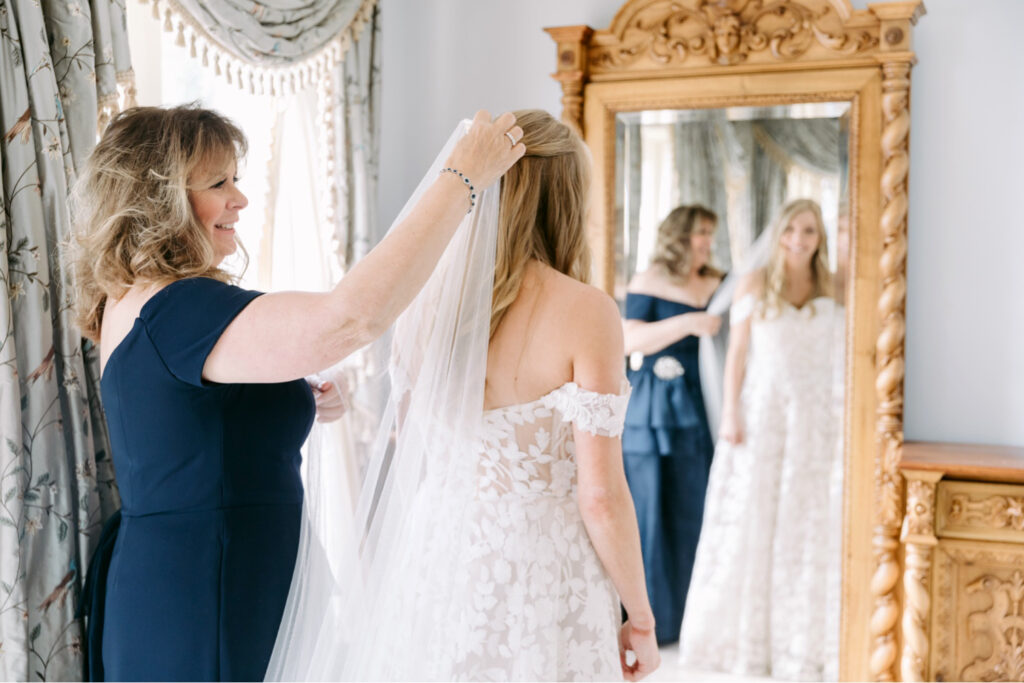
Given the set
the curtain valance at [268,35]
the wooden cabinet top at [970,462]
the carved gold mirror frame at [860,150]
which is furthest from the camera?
the carved gold mirror frame at [860,150]

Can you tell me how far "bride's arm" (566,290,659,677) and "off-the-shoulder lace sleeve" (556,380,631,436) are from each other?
0.03ft

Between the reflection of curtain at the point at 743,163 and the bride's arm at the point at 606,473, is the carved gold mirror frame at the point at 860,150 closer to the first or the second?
the reflection of curtain at the point at 743,163

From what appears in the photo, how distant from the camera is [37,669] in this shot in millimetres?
1486

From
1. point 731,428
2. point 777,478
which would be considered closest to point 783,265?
point 731,428

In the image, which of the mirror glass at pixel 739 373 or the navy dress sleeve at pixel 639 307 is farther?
the navy dress sleeve at pixel 639 307

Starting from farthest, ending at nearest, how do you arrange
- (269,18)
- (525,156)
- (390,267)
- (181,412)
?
1. (269,18)
2. (525,156)
3. (181,412)
4. (390,267)

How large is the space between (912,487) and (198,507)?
1.73 meters

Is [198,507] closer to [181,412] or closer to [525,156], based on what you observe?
[181,412]

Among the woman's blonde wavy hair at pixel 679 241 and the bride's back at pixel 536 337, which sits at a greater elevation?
the woman's blonde wavy hair at pixel 679 241

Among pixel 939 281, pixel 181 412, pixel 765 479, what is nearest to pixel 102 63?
pixel 181 412

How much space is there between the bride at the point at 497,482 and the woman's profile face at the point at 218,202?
312mm

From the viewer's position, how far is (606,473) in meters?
1.41

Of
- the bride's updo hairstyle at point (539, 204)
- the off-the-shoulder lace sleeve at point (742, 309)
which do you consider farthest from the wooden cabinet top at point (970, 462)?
the bride's updo hairstyle at point (539, 204)

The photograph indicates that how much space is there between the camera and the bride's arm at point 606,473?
4.56ft
